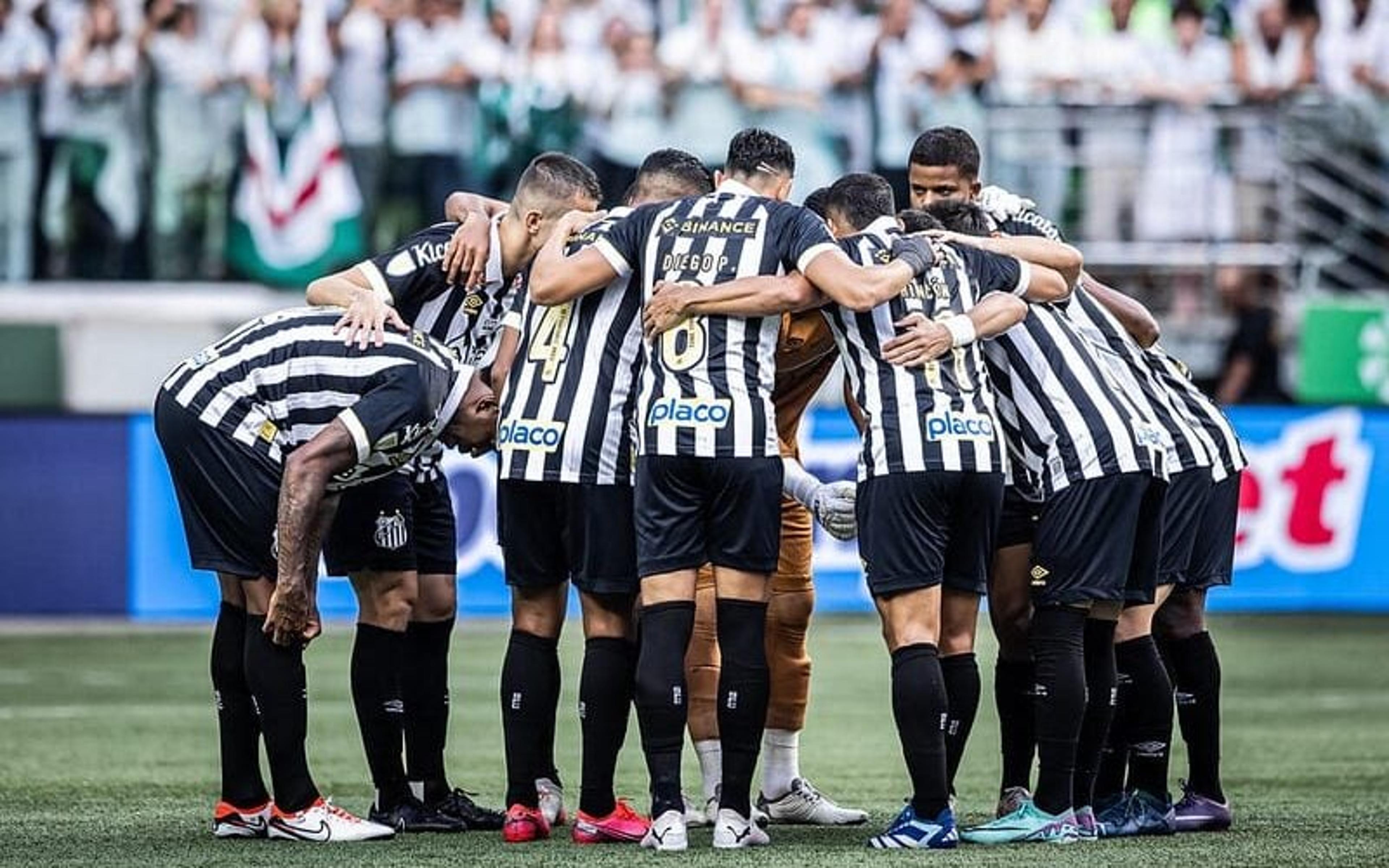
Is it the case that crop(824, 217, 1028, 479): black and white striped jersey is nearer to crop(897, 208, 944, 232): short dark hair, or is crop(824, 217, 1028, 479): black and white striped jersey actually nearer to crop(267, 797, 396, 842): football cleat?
crop(897, 208, 944, 232): short dark hair

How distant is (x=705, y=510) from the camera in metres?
7.44

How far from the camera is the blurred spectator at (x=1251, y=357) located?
55.0 ft

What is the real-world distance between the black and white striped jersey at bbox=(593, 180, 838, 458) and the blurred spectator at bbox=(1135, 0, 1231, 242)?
33.2 feet

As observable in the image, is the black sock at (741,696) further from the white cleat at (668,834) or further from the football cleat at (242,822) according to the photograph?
the football cleat at (242,822)

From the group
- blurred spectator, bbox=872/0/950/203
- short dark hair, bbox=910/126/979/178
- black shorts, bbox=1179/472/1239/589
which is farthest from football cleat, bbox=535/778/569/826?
blurred spectator, bbox=872/0/950/203

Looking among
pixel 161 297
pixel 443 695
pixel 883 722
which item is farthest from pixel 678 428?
pixel 161 297

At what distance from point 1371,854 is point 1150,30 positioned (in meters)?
11.3

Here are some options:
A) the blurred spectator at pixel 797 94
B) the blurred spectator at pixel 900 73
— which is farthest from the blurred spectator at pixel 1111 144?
the blurred spectator at pixel 797 94

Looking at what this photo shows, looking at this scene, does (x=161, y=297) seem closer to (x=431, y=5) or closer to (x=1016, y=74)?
(x=431, y=5)

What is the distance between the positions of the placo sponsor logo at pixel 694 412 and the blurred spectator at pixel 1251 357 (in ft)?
32.5

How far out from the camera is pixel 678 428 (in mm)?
7324

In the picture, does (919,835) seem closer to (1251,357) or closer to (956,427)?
(956,427)

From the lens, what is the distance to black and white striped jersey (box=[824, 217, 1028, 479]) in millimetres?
7352

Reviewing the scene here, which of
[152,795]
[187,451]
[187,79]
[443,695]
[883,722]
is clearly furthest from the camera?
[187,79]
